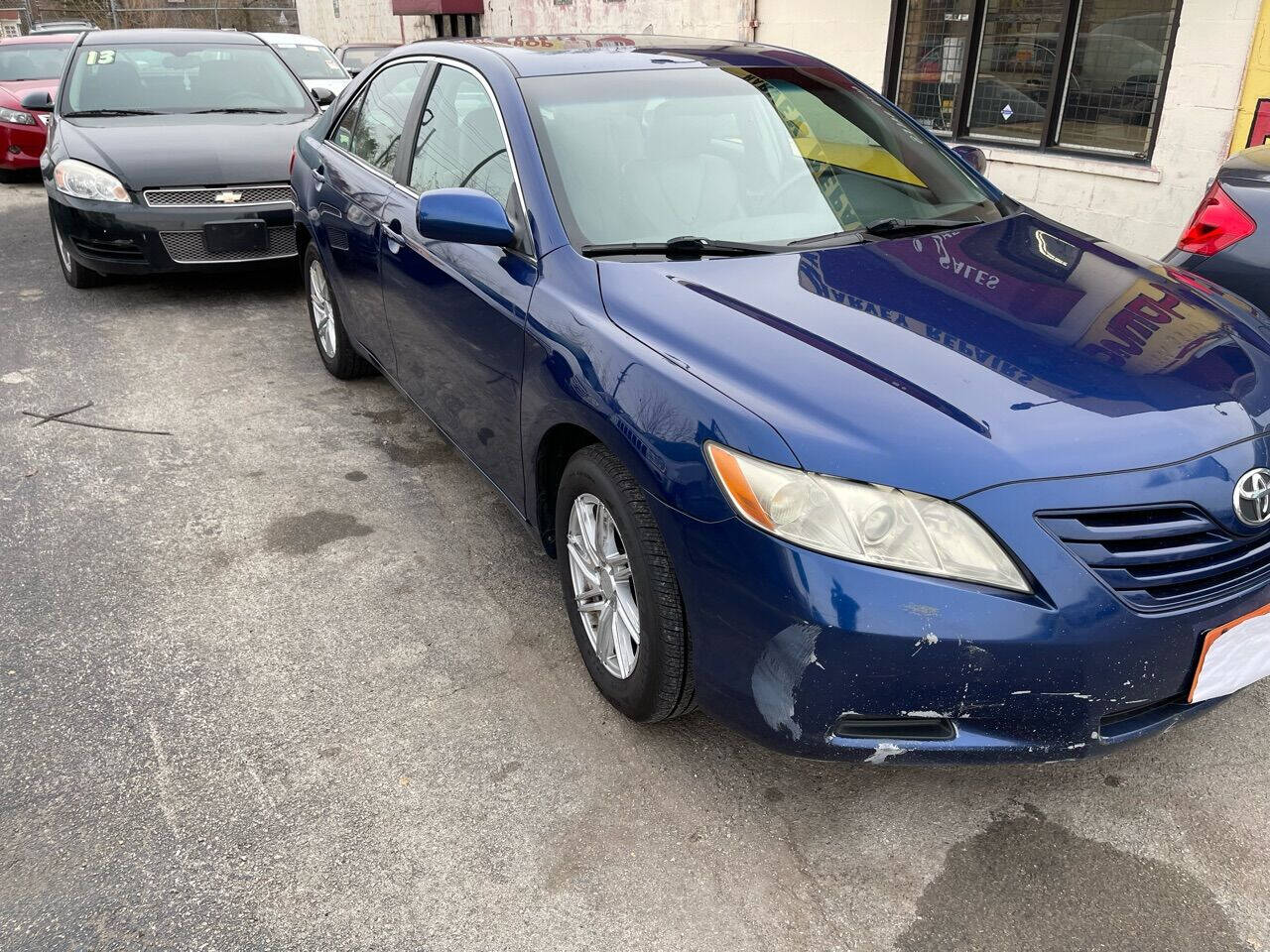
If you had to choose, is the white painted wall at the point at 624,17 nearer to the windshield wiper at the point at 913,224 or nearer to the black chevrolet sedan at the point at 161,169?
the black chevrolet sedan at the point at 161,169

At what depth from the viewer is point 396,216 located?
3764 millimetres

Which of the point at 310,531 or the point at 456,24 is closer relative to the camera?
the point at 310,531

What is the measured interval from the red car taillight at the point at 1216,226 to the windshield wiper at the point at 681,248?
6.07 feet

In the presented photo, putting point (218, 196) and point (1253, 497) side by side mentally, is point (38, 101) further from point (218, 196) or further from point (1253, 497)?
point (1253, 497)

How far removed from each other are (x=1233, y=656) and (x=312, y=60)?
12107 mm

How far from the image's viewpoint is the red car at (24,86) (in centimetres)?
1133

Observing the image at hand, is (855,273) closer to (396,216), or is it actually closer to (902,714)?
(902,714)

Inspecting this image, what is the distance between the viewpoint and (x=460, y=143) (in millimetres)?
3514

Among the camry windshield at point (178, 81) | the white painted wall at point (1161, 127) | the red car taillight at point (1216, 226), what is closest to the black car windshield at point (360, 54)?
the white painted wall at point (1161, 127)

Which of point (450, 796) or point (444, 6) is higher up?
point (444, 6)

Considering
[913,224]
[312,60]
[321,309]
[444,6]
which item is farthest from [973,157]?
[444,6]

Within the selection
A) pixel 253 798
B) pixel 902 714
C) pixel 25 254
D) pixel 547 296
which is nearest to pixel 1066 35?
pixel 547 296

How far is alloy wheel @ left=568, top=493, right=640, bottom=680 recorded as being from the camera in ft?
8.57

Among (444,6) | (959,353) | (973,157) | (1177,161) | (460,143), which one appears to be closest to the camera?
(959,353)
